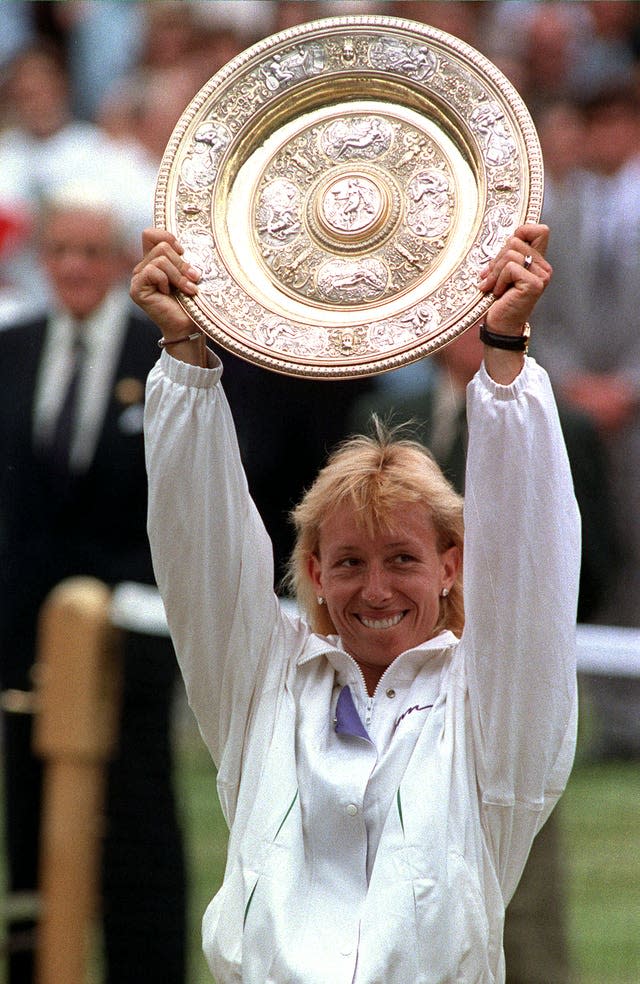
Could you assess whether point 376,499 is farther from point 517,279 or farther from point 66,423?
point 66,423

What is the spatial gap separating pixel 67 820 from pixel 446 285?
1959mm

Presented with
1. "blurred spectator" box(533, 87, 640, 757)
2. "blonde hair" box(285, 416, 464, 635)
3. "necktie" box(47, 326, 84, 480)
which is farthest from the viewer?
"blurred spectator" box(533, 87, 640, 757)

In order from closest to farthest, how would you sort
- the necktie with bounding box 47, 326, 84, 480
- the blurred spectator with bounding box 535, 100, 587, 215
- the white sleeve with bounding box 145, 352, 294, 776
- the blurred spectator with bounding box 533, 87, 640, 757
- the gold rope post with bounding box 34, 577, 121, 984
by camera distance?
the white sleeve with bounding box 145, 352, 294, 776 < the gold rope post with bounding box 34, 577, 121, 984 < the necktie with bounding box 47, 326, 84, 480 < the blurred spectator with bounding box 533, 87, 640, 757 < the blurred spectator with bounding box 535, 100, 587, 215

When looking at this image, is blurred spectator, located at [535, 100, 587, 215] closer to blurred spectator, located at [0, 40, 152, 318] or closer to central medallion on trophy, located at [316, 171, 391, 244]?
blurred spectator, located at [0, 40, 152, 318]

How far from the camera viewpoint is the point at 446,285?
113 inches

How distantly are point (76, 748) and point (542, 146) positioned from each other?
10.2 ft

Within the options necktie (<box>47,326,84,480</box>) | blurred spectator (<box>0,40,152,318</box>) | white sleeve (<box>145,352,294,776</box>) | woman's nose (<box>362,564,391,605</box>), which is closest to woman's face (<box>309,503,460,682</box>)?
woman's nose (<box>362,564,391,605</box>)

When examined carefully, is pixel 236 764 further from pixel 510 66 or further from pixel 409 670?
pixel 510 66

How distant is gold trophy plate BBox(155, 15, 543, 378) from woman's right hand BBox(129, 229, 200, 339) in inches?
1.0

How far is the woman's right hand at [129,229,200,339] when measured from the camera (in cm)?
285

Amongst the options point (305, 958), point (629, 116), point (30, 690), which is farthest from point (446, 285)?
point (629, 116)

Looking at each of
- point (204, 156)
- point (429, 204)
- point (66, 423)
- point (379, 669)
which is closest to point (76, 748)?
point (66, 423)

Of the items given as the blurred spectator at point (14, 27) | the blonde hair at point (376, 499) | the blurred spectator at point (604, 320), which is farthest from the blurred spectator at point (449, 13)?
the blonde hair at point (376, 499)

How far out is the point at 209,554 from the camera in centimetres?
288
